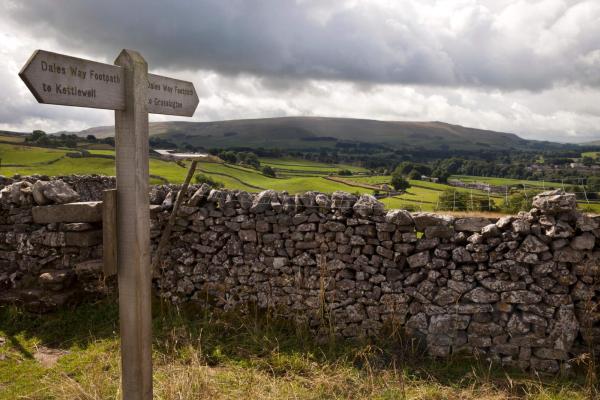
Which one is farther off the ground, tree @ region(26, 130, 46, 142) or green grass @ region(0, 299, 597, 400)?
tree @ region(26, 130, 46, 142)

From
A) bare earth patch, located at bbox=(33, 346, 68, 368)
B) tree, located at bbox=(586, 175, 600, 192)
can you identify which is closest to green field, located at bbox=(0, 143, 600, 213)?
tree, located at bbox=(586, 175, 600, 192)

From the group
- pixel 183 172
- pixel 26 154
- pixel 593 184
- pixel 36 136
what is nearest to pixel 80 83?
pixel 593 184

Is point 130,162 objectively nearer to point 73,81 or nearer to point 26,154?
point 73,81

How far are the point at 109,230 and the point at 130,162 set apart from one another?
1.78ft

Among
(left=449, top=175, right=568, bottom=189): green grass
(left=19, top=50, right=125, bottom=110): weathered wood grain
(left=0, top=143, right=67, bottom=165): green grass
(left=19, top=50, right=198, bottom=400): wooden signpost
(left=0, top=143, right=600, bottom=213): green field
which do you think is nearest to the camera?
(left=19, top=50, right=125, bottom=110): weathered wood grain

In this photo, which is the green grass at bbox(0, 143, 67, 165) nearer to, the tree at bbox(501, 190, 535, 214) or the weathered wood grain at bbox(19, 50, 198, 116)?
the tree at bbox(501, 190, 535, 214)

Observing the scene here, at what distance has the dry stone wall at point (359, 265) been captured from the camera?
6418 mm

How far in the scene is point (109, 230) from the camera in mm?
3369

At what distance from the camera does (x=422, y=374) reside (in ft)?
20.3

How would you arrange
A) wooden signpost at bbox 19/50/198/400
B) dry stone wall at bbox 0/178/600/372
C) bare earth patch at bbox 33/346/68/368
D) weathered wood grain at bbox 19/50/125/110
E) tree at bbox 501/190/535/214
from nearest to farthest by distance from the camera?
weathered wood grain at bbox 19/50/125/110, wooden signpost at bbox 19/50/198/400, bare earth patch at bbox 33/346/68/368, dry stone wall at bbox 0/178/600/372, tree at bbox 501/190/535/214

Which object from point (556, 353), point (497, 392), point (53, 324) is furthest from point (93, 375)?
point (556, 353)

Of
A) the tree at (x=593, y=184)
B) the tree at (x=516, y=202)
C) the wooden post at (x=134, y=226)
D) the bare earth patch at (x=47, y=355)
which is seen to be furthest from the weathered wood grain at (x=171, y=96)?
the tree at (x=593, y=184)

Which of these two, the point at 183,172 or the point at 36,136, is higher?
the point at 36,136

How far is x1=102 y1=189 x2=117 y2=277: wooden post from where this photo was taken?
335cm
